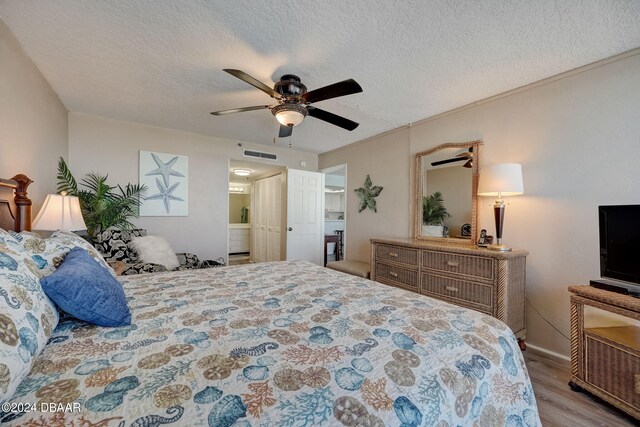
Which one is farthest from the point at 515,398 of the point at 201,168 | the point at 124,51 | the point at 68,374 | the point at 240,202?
the point at 240,202

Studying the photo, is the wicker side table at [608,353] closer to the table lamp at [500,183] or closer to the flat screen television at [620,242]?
the flat screen television at [620,242]

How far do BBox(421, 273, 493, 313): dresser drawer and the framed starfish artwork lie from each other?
11.4 feet

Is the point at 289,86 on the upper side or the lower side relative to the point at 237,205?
upper

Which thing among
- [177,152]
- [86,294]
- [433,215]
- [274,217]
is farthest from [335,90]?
[274,217]

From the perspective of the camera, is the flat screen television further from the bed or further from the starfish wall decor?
the starfish wall decor

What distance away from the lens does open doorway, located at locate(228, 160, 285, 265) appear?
5140 millimetres

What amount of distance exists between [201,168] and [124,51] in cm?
213

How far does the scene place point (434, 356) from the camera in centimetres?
89

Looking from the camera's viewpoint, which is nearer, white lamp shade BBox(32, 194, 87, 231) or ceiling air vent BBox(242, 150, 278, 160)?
white lamp shade BBox(32, 194, 87, 231)

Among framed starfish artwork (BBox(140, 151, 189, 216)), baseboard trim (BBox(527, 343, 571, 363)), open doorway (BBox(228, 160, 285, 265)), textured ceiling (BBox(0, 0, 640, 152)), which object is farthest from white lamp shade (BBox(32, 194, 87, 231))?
baseboard trim (BBox(527, 343, 571, 363))

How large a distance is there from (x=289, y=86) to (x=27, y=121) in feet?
6.83

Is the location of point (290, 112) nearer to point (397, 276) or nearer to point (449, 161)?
point (449, 161)

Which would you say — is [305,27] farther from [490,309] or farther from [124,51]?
[490,309]

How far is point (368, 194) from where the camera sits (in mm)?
4094
